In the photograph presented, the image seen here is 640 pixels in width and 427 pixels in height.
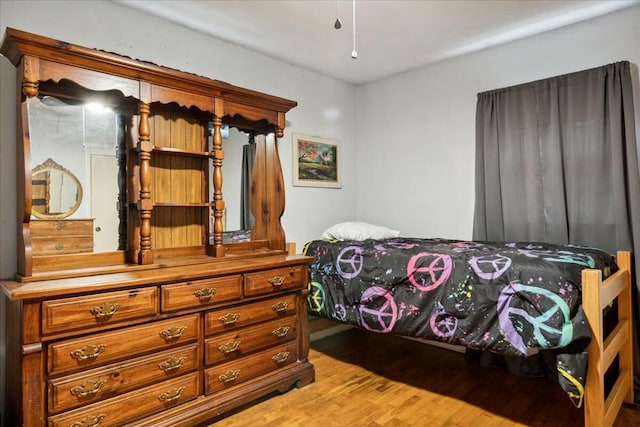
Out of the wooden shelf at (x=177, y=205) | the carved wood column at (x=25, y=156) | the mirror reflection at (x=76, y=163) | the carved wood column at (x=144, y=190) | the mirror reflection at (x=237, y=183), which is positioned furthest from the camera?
the mirror reflection at (x=237, y=183)

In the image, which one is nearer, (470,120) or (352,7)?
(352,7)

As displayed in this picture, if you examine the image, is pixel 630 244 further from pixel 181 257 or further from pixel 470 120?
pixel 181 257

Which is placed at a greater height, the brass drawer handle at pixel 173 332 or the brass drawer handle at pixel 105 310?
the brass drawer handle at pixel 105 310

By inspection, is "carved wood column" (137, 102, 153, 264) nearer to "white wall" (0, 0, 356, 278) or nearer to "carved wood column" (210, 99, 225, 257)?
"carved wood column" (210, 99, 225, 257)

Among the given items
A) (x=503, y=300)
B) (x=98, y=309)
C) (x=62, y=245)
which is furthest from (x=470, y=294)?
(x=62, y=245)

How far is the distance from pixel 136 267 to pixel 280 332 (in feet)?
3.04

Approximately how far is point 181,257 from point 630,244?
9.11 ft

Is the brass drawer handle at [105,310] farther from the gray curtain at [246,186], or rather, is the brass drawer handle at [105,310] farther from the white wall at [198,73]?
the gray curtain at [246,186]

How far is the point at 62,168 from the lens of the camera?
1960mm

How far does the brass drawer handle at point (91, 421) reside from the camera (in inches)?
62.7

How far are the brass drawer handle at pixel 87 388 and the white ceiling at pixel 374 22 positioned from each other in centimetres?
214

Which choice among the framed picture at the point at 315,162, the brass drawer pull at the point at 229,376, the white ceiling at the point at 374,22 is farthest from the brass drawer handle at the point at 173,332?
the white ceiling at the point at 374,22

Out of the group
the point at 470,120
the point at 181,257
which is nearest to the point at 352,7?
the point at 470,120

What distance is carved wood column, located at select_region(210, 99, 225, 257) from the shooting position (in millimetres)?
2309
